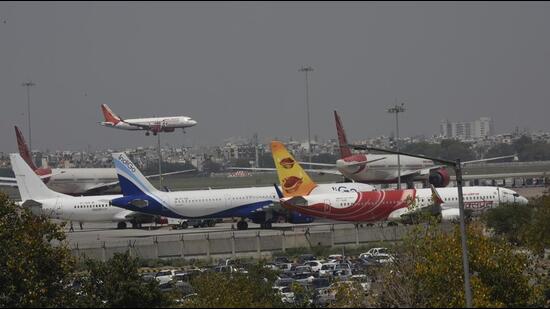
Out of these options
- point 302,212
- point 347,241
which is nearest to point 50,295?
point 347,241

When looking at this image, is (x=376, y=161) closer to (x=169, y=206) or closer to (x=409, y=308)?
(x=169, y=206)

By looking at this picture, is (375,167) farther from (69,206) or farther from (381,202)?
(381,202)

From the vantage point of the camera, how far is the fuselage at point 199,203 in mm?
93812

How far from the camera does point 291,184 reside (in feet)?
301

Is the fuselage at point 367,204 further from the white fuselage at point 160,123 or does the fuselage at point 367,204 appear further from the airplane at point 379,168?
the white fuselage at point 160,123

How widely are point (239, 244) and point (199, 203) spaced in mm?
19431

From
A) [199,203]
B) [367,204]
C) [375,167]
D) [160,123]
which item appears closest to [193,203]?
[199,203]

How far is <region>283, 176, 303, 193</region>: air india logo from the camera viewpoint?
301ft

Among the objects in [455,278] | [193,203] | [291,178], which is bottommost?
[455,278]

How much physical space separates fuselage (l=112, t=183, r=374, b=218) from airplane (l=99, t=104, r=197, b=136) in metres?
75.1

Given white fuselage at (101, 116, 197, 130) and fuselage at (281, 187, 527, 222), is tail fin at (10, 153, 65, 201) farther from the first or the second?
white fuselage at (101, 116, 197, 130)

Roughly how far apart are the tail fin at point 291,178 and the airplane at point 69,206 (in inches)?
570

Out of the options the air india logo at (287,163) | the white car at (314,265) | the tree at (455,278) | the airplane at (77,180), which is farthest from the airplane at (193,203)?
the tree at (455,278)

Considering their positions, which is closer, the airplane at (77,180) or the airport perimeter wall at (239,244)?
the airport perimeter wall at (239,244)
